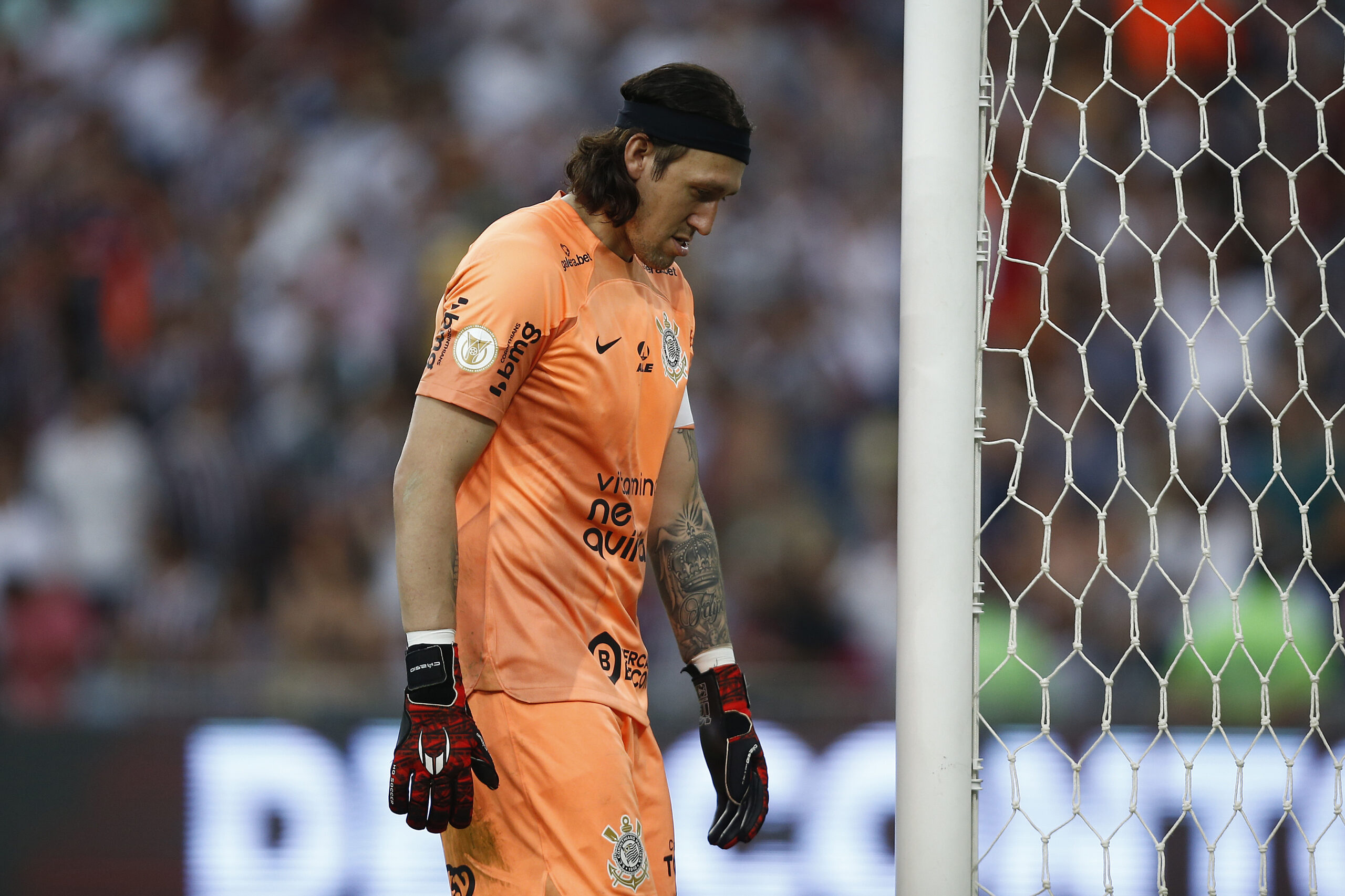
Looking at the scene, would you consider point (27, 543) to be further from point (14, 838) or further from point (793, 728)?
point (793, 728)

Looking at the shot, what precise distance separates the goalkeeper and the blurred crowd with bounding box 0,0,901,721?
2.57 metres

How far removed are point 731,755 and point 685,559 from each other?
14.4 inches

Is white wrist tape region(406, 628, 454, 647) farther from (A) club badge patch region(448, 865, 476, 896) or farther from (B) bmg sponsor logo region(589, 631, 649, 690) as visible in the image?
(A) club badge patch region(448, 865, 476, 896)

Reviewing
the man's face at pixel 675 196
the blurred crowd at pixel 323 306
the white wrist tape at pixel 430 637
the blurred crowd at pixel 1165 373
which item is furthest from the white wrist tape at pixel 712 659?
the blurred crowd at pixel 323 306

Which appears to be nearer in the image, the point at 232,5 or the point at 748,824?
the point at 748,824

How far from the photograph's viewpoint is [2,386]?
6676 mm

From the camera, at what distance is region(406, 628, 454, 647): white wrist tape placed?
6.98 feet

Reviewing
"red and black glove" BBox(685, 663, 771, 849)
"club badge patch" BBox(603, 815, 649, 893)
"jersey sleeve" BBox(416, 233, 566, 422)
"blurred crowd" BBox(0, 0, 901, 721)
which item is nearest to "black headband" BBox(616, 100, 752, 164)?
"jersey sleeve" BBox(416, 233, 566, 422)

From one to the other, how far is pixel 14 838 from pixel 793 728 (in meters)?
2.62

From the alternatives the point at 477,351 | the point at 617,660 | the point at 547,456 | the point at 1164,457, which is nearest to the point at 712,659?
the point at 617,660

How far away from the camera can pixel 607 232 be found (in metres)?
2.42

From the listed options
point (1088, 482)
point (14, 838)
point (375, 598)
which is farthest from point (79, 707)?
point (1088, 482)

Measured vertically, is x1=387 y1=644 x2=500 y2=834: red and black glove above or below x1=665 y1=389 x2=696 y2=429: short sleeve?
below

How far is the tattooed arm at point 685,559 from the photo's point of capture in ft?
8.63
